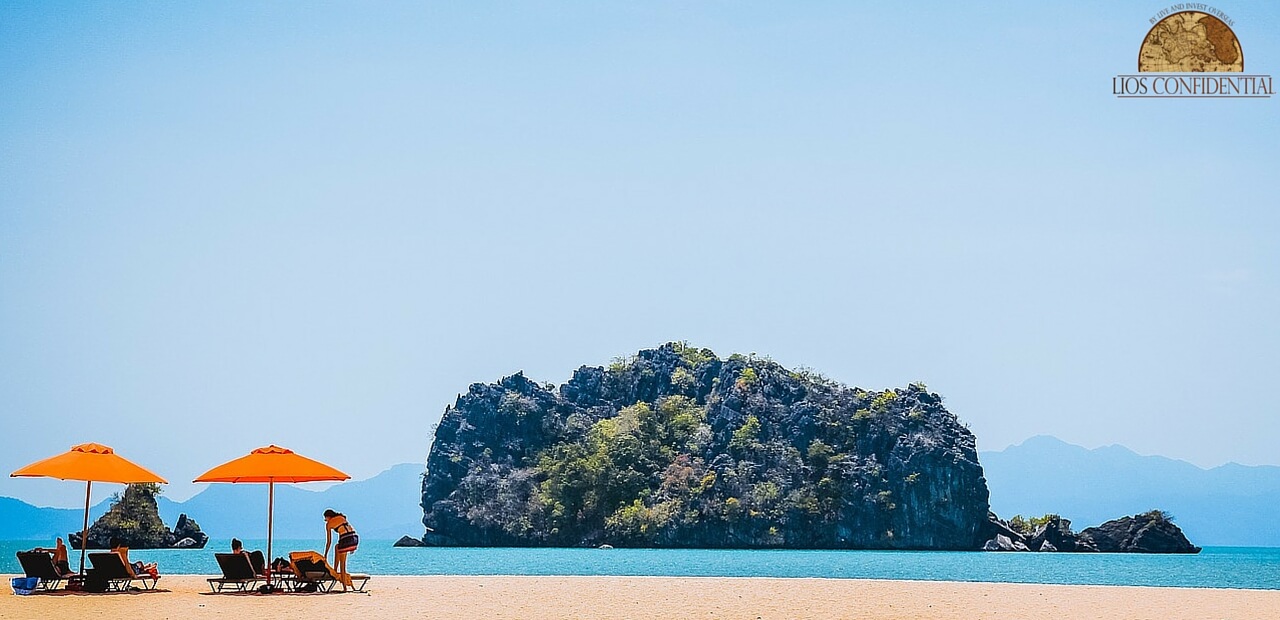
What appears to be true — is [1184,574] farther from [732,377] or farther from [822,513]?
[732,377]

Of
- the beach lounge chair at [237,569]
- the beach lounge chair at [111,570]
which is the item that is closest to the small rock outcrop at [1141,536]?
the beach lounge chair at [237,569]

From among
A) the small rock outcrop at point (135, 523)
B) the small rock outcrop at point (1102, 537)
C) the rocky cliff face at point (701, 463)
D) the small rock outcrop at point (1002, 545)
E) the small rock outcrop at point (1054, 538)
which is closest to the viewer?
the small rock outcrop at point (135, 523)

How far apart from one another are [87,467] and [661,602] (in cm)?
1017

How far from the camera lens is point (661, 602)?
22125mm

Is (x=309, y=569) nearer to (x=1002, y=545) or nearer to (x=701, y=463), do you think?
(x=1002, y=545)

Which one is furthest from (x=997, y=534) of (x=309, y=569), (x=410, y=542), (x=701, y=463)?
(x=309, y=569)

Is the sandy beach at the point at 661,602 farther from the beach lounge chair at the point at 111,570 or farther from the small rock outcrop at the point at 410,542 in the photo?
the small rock outcrop at the point at 410,542

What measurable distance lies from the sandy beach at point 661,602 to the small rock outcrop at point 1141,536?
74228mm

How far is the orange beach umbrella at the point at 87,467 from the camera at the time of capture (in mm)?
22562

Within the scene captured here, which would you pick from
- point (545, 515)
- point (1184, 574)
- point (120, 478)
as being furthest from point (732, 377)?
point (120, 478)

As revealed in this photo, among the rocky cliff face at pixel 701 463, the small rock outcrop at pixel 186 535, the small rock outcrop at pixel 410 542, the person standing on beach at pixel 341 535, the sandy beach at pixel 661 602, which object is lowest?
the sandy beach at pixel 661 602

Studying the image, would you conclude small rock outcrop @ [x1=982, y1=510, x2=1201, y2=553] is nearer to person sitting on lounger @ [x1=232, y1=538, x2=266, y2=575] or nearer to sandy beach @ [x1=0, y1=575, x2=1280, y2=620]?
sandy beach @ [x1=0, y1=575, x2=1280, y2=620]

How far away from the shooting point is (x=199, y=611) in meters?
19.9

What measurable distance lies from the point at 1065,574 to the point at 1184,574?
33.4 ft
